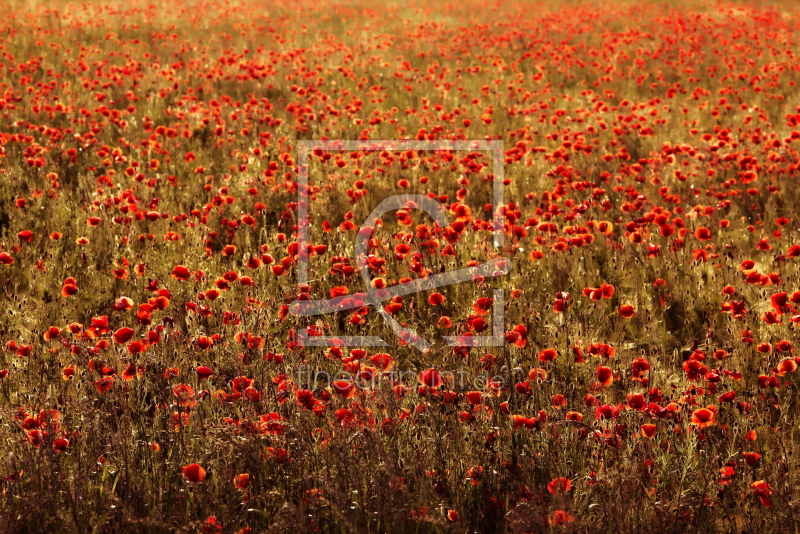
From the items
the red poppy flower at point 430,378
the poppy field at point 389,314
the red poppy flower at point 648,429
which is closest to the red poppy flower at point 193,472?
the poppy field at point 389,314

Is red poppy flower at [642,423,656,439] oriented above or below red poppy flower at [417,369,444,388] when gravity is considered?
below

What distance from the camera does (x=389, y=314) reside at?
3.72m

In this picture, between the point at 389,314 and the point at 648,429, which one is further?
the point at 389,314

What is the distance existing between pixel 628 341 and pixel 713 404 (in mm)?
812

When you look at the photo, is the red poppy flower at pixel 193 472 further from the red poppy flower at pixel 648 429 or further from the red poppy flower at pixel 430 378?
the red poppy flower at pixel 648 429

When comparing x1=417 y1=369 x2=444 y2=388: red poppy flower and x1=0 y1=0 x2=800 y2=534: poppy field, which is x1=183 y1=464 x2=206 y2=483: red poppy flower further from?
x1=417 y1=369 x2=444 y2=388: red poppy flower

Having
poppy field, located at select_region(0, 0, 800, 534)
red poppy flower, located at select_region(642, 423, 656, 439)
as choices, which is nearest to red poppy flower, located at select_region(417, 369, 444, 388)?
poppy field, located at select_region(0, 0, 800, 534)

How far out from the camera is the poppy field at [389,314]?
7.66ft

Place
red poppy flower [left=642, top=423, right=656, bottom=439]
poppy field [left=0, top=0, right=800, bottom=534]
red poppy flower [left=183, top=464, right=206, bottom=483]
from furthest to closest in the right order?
red poppy flower [left=642, top=423, right=656, bottom=439] < poppy field [left=0, top=0, right=800, bottom=534] < red poppy flower [left=183, top=464, right=206, bottom=483]

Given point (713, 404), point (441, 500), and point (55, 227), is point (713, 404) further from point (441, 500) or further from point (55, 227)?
point (55, 227)

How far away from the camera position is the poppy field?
2.34 m

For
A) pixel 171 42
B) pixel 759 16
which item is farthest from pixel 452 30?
pixel 759 16

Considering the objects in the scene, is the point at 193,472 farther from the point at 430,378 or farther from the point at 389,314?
the point at 389,314

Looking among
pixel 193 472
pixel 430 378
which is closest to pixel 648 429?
pixel 430 378
